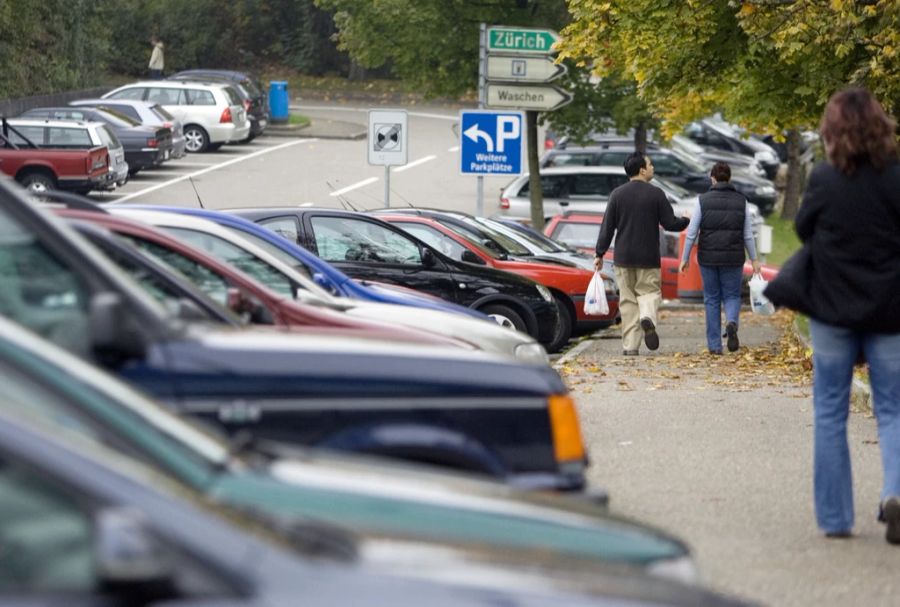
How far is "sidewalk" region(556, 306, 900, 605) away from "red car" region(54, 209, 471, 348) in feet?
4.73

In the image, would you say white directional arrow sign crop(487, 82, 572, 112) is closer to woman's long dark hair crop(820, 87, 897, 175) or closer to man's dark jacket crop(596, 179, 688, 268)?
man's dark jacket crop(596, 179, 688, 268)

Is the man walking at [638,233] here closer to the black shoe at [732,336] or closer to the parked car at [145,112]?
the black shoe at [732,336]

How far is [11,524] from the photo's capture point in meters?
2.94

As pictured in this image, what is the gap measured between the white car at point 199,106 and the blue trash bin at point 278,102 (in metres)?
5.61

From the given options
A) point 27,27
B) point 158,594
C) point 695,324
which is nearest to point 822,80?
point 695,324

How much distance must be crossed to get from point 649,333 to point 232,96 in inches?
1112

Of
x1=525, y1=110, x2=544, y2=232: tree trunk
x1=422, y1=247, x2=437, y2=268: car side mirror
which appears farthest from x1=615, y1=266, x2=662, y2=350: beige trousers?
x1=525, y1=110, x2=544, y2=232: tree trunk

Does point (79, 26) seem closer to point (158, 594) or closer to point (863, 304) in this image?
point (863, 304)

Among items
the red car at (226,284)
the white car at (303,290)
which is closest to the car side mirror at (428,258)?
the white car at (303,290)

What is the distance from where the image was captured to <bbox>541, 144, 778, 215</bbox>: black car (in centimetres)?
3312

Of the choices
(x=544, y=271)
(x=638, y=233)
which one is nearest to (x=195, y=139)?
(x=544, y=271)

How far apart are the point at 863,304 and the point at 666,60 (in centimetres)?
1007

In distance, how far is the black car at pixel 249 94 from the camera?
44.1 m

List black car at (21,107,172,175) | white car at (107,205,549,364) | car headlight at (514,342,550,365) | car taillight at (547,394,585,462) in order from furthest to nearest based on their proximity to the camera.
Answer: black car at (21,107,172,175) < car headlight at (514,342,550,365) < white car at (107,205,549,364) < car taillight at (547,394,585,462)
